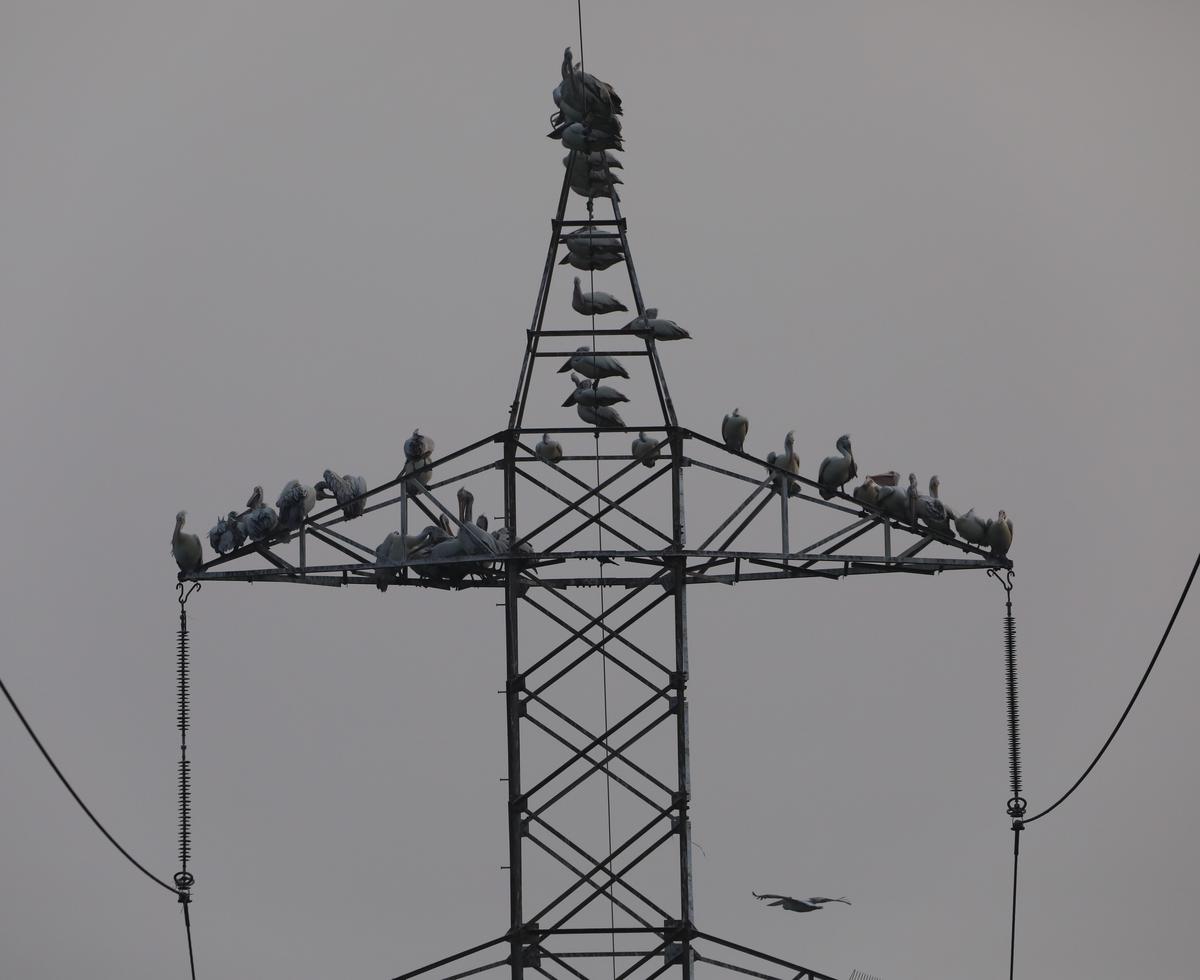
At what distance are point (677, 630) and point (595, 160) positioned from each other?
4.63m

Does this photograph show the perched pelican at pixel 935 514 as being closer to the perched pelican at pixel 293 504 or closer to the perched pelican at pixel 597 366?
the perched pelican at pixel 597 366

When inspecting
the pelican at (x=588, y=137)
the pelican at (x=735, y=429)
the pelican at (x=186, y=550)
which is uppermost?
the pelican at (x=588, y=137)

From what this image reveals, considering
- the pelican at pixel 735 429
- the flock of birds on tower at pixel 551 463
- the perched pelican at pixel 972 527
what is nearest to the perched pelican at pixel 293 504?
the flock of birds on tower at pixel 551 463

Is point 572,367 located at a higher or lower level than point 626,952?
higher

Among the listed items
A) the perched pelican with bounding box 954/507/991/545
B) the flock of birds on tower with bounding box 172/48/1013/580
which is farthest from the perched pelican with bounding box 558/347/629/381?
the perched pelican with bounding box 954/507/991/545

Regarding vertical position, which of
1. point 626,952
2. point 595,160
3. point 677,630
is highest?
point 595,160

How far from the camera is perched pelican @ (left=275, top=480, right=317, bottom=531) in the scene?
43969 mm

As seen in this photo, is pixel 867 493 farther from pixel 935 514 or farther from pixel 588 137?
pixel 588 137

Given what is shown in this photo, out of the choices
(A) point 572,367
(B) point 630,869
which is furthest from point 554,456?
(B) point 630,869

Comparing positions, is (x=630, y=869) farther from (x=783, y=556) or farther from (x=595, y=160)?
(x=595, y=160)

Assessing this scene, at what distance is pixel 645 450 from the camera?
44.1 m

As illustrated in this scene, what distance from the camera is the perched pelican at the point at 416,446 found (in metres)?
44.1
